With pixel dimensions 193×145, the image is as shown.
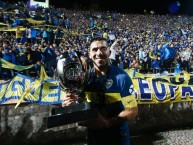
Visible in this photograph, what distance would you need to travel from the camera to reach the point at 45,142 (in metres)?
7.65

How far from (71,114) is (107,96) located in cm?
58

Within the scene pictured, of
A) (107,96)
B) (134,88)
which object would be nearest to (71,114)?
(107,96)

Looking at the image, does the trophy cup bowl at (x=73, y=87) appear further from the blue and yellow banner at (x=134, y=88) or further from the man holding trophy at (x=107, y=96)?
Result: the blue and yellow banner at (x=134, y=88)

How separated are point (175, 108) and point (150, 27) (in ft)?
89.2

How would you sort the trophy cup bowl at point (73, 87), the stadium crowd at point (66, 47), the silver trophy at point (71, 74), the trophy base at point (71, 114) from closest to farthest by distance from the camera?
1. the trophy base at point (71, 114)
2. the trophy cup bowl at point (73, 87)
3. the silver trophy at point (71, 74)
4. the stadium crowd at point (66, 47)

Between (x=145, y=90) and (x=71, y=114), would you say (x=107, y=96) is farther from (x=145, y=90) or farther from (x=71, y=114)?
(x=145, y=90)

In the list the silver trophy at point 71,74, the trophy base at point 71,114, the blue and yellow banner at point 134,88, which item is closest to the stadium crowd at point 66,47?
the silver trophy at point 71,74

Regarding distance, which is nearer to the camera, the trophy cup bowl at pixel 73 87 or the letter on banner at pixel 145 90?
the trophy cup bowl at pixel 73 87

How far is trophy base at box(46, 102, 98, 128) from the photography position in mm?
2371

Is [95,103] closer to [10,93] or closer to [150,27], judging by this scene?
[10,93]

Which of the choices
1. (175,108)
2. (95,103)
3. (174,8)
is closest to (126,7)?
(174,8)

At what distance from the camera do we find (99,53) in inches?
115

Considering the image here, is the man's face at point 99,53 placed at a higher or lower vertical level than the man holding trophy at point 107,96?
higher

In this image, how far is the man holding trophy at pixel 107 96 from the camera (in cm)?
292
